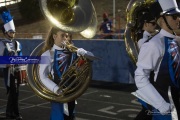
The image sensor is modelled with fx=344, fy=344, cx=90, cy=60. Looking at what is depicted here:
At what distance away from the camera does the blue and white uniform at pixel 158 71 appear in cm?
297

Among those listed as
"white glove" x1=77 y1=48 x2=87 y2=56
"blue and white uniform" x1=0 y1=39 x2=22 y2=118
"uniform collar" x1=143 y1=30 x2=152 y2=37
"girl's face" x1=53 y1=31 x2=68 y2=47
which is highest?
"girl's face" x1=53 y1=31 x2=68 y2=47

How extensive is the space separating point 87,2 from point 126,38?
3.33 ft

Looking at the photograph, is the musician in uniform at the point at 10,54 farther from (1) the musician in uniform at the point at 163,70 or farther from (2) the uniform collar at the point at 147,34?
(1) the musician in uniform at the point at 163,70

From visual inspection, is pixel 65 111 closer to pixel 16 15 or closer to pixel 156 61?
pixel 156 61

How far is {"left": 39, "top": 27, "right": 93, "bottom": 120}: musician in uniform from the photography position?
381cm

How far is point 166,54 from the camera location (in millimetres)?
3004

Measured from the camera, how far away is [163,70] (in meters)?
3.01

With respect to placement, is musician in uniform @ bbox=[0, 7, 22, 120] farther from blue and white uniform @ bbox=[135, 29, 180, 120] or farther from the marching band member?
blue and white uniform @ bbox=[135, 29, 180, 120]

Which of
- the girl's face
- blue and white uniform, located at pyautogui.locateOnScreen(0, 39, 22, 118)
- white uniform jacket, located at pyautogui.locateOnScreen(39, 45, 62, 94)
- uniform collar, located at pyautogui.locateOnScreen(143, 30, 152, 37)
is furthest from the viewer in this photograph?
blue and white uniform, located at pyautogui.locateOnScreen(0, 39, 22, 118)

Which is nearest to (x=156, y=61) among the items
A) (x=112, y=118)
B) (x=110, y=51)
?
(x=112, y=118)

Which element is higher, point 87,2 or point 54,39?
point 87,2

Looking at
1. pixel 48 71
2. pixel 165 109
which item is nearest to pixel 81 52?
pixel 48 71

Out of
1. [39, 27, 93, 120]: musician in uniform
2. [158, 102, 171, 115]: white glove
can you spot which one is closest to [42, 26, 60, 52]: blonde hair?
[39, 27, 93, 120]: musician in uniform

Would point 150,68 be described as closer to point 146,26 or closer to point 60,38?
point 60,38
